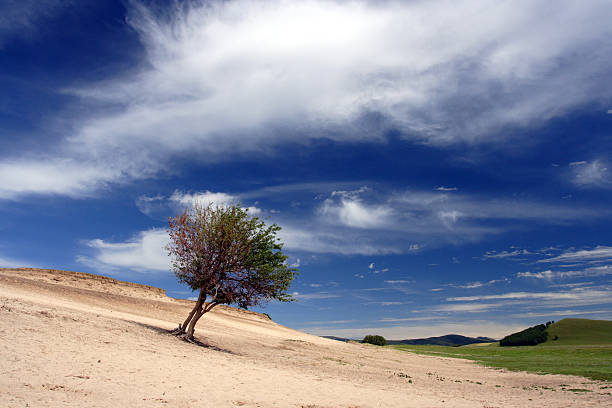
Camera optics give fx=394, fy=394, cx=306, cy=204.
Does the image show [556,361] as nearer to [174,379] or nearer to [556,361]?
[556,361]

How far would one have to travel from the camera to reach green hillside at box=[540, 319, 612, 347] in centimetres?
10894

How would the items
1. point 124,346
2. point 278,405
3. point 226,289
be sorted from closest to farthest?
point 278,405 < point 124,346 < point 226,289

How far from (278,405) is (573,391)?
1835 centimetres

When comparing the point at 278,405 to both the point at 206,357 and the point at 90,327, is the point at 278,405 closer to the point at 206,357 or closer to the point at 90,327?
the point at 206,357

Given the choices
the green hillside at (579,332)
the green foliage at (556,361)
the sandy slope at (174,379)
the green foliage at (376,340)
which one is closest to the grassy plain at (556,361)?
the green foliage at (556,361)

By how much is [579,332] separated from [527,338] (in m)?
18.4

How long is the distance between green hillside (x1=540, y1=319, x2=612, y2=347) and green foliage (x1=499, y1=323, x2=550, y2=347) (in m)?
1.72

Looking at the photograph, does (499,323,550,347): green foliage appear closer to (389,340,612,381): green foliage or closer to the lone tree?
(389,340,612,381): green foliage

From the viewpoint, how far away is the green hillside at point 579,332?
109 m

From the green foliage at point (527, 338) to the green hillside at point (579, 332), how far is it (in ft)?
5.65

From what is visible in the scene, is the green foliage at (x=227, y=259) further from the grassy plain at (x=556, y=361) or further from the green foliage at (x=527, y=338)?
the green foliage at (x=527, y=338)

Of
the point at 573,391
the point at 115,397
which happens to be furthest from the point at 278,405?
the point at 573,391

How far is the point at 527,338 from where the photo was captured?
371 feet

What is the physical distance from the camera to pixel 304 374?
23.1 m
